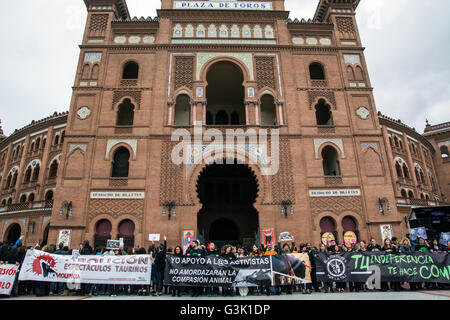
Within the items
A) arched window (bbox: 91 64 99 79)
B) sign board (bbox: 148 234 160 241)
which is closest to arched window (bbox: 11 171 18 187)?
arched window (bbox: 91 64 99 79)

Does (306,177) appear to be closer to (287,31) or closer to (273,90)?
(273,90)

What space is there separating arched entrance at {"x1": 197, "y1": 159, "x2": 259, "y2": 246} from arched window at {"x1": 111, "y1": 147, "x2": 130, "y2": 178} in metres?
5.55

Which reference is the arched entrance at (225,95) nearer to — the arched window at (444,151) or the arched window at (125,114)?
the arched window at (125,114)

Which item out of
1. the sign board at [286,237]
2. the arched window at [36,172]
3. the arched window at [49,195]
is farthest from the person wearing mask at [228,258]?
the arched window at [36,172]

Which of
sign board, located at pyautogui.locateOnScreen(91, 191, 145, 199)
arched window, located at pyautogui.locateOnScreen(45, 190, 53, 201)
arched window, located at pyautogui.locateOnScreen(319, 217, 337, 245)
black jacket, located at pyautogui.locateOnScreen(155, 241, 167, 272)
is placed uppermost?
arched window, located at pyautogui.locateOnScreen(45, 190, 53, 201)

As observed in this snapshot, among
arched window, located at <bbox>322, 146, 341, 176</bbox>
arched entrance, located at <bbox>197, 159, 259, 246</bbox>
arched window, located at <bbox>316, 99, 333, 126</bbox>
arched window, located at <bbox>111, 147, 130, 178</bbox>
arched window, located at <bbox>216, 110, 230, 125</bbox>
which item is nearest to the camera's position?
arched window, located at <bbox>111, 147, 130, 178</bbox>

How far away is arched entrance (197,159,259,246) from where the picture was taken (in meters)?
21.9

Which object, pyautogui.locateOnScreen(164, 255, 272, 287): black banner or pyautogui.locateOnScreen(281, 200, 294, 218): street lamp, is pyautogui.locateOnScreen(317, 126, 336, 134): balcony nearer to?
pyautogui.locateOnScreen(281, 200, 294, 218): street lamp

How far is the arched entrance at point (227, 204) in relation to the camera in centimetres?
2188

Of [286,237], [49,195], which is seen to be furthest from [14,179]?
[286,237]

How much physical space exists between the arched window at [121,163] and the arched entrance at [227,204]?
18.2 feet
